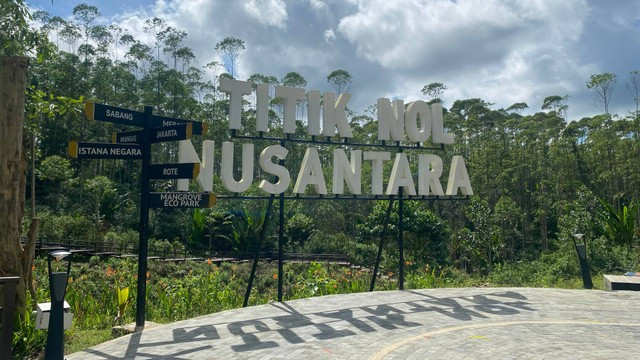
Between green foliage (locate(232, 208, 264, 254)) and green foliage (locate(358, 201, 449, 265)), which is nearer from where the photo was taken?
green foliage (locate(358, 201, 449, 265))

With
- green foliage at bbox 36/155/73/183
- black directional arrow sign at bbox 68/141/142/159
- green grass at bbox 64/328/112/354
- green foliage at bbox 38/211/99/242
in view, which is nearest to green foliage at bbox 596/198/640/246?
black directional arrow sign at bbox 68/141/142/159

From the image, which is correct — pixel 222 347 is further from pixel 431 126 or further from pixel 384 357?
pixel 431 126

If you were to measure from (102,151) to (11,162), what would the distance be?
5.02ft

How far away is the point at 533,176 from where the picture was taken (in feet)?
147

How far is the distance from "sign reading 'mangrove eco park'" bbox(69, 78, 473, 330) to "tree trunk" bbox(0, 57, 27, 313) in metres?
1.03

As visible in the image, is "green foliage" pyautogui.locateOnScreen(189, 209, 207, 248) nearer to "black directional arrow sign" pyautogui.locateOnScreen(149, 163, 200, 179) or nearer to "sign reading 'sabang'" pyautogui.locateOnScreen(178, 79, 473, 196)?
"sign reading 'sabang'" pyautogui.locateOnScreen(178, 79, 473, 196)

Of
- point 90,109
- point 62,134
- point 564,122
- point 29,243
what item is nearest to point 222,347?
point 29,243

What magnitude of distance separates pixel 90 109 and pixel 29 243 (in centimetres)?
243

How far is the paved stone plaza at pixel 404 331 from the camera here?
734 cm

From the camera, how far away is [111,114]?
8688mm

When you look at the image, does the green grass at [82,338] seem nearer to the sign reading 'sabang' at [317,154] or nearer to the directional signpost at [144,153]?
the directional signpost at [144,153]

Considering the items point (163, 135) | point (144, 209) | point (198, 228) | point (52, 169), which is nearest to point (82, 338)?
point (144, 209)

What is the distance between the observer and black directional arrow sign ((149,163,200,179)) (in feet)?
28.8

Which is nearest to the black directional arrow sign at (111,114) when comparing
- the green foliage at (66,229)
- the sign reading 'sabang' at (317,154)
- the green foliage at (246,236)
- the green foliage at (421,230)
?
the sign reading 'sabang' at (317,154)
